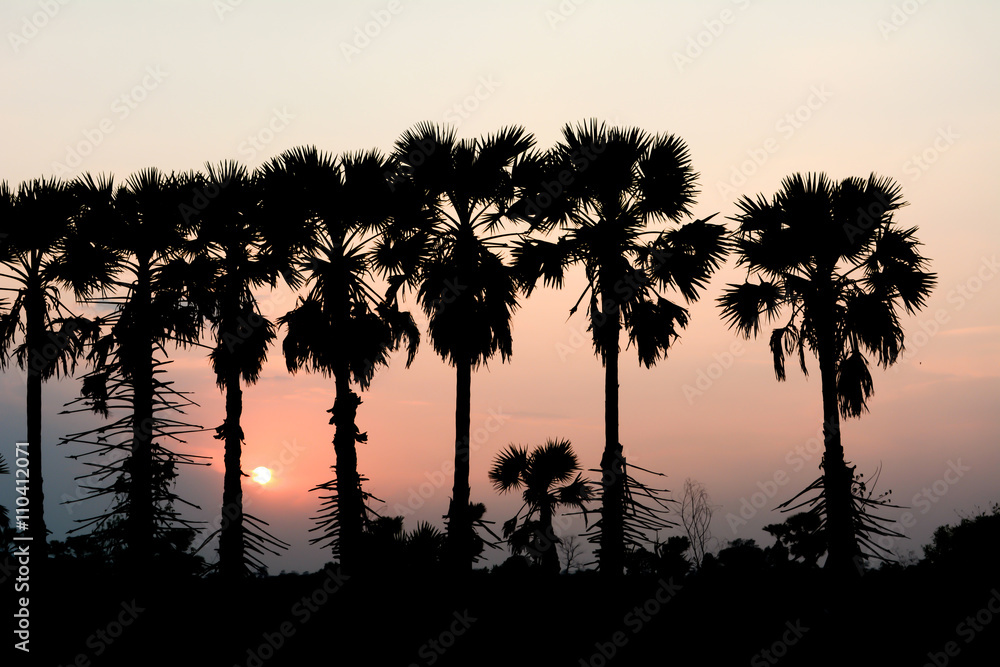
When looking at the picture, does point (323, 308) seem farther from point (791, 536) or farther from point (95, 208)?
point (791, 536)

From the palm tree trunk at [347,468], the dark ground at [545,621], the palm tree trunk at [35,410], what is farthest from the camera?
the palm tree trunk at [35,410]

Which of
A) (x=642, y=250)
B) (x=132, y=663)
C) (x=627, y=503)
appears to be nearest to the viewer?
(x=132, y=663)

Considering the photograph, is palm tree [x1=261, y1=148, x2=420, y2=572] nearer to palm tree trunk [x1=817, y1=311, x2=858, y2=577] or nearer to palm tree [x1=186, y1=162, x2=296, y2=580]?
palm tree [x1=186, y1=162, x2=296, y2=580]

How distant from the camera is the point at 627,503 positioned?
23875 mm

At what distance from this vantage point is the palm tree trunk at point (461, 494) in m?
24.2

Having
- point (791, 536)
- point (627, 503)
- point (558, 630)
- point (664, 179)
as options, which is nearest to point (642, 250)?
point (664, 179)

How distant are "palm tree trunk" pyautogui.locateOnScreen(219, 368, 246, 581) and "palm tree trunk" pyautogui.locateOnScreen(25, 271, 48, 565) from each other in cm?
478

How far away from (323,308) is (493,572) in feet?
28.1

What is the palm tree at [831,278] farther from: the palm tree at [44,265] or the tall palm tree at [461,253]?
the palm tree at [44,265]

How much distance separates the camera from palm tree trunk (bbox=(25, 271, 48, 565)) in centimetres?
2739

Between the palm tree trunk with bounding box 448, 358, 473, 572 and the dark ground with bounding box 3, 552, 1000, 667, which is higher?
the palm tree trunk with bounding box 448, 358, 473, 572

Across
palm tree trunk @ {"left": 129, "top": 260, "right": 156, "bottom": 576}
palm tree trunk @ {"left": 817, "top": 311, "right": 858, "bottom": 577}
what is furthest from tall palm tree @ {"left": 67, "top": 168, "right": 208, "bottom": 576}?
palm tree trunk @ {"left": 817, "top": 311, "right": 858, "bottom": 577}

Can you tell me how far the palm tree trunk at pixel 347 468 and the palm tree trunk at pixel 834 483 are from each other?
12.0 m

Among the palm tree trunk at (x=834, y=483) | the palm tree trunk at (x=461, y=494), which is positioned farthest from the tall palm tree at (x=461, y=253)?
the palm tree trunk at (x=834, y=483)
